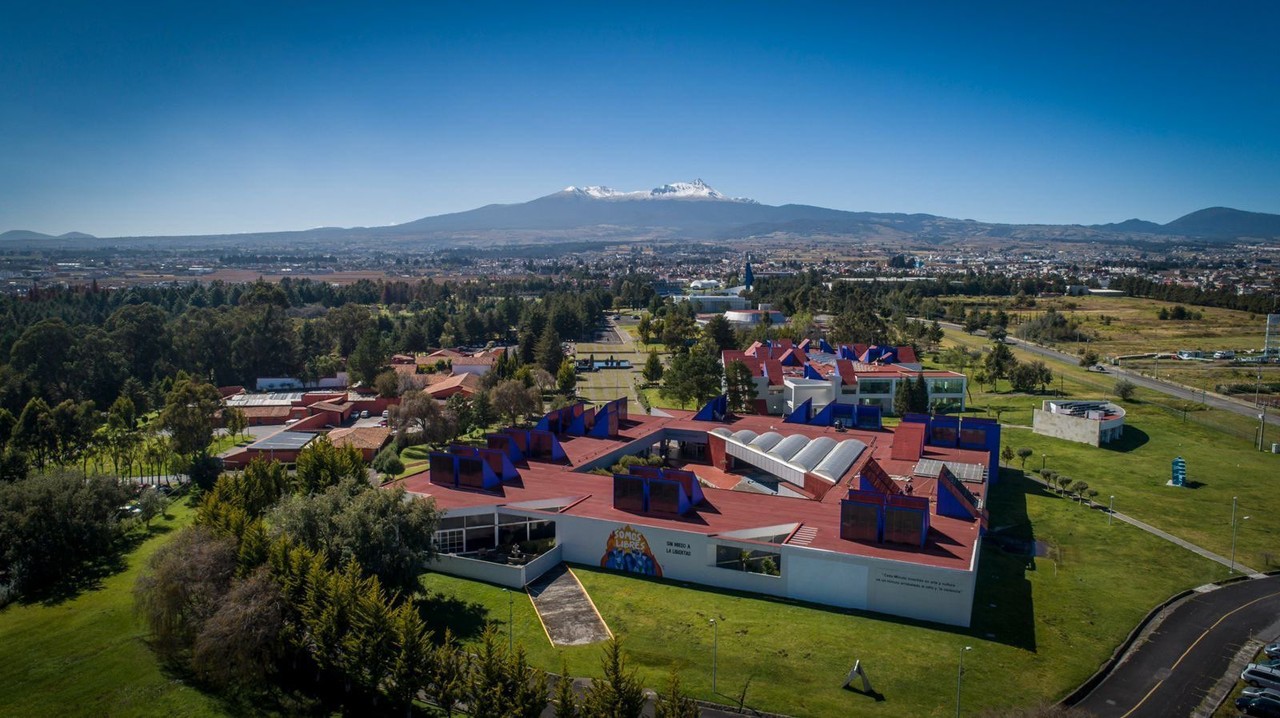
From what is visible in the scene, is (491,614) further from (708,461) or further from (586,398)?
(586,398)

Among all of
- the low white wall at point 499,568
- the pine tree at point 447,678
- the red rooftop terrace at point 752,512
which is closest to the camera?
the pine tree at point 447,678

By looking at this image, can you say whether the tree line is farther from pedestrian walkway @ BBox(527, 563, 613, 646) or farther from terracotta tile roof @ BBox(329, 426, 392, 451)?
terracotta tile roof @ BBox(329, 426, 392, 451)

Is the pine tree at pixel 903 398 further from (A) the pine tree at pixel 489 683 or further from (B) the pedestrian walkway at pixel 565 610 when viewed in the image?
(A) the pine tree at pixel 489 683

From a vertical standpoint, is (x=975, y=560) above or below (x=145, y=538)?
above

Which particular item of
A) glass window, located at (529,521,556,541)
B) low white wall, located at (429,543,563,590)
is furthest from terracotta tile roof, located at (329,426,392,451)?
low white wall, located at (429,543,563,590)

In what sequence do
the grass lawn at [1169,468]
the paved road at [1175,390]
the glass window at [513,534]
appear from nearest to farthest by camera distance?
1. the glass window at [513,534]
2. the grass lawn at [1169,468]
3. the paved road at [1175,390]

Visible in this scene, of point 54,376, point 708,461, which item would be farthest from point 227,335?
point 708,461

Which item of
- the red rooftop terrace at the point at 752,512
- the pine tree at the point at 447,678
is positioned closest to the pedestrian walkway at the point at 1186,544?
the red rooftop terrace at the point at 752,512
